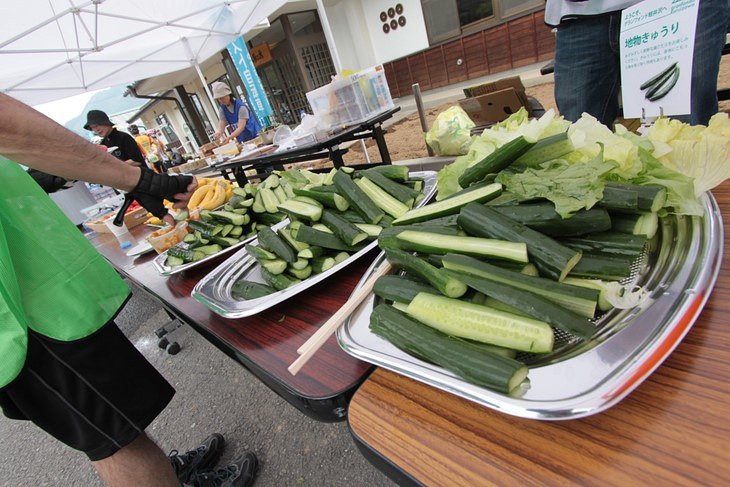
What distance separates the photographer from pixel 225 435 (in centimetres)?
254

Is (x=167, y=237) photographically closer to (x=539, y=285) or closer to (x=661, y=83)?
(x=539, y=285)

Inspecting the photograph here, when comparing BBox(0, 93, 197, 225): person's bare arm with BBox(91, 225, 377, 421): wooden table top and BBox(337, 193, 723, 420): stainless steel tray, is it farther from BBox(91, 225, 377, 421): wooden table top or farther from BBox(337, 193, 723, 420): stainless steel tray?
BBox(337, 193, 723, 420): stainless steel tray

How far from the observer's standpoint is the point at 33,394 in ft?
4.56

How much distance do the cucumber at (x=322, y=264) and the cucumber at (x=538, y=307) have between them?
2.24 ft

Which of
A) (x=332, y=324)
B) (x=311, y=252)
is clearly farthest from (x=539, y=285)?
(x=311, y=252)

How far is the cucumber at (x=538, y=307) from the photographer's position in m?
0.68

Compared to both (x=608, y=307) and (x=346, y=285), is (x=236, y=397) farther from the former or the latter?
(x=608, y=307)

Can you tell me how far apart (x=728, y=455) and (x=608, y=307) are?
306 mm

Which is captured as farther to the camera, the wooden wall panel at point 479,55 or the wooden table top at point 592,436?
the wooden wall panel at point 479,55

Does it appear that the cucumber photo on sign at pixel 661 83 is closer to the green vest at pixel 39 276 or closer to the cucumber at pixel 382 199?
the cucumber at pixel 382 199

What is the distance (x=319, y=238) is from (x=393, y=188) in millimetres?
428

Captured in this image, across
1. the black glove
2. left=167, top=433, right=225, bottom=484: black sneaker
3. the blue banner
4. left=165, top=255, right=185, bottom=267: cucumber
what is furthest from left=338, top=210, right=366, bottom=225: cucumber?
the blue banner

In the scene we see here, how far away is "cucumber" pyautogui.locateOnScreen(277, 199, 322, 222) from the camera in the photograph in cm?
150

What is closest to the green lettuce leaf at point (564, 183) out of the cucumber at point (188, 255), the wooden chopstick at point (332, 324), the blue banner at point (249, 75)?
the wooden chopstick at point (332, 324)
